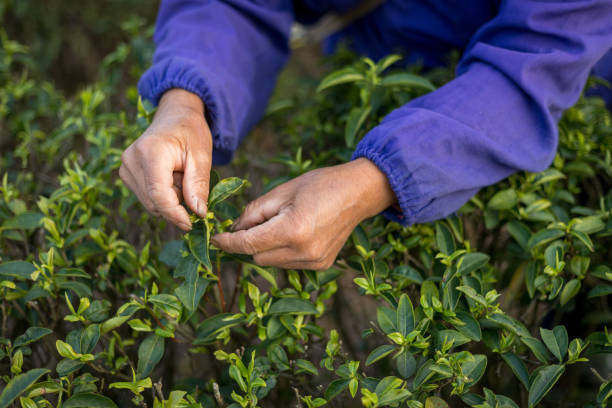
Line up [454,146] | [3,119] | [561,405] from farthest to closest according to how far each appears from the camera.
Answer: [3,119]
[561,405]
[454,146]

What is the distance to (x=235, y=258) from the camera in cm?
95

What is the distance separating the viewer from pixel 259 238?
844 millimetres

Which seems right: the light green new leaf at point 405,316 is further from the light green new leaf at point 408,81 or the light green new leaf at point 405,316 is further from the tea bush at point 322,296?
the light green new leaf at point 408,81

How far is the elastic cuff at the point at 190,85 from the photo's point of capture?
1099mm

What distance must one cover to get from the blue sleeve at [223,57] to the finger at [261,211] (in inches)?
12.1

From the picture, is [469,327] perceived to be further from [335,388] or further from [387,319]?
[335,388]

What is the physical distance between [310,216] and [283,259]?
10 cm

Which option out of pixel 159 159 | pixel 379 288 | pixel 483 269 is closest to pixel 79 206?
pixel 159 159

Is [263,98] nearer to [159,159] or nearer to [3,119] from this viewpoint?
[159,159]

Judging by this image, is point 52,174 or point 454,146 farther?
point 52,174

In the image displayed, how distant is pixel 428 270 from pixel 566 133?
21.9 inches

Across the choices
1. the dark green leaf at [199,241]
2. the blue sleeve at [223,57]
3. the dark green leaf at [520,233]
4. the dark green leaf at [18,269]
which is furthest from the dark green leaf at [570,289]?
the dark green leaf at [18,269]

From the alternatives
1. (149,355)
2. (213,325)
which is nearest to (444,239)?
(213,325)

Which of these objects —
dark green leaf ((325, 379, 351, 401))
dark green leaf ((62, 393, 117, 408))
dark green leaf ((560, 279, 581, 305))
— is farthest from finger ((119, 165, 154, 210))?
dark green leaf ((560, 279, 581, 305))
